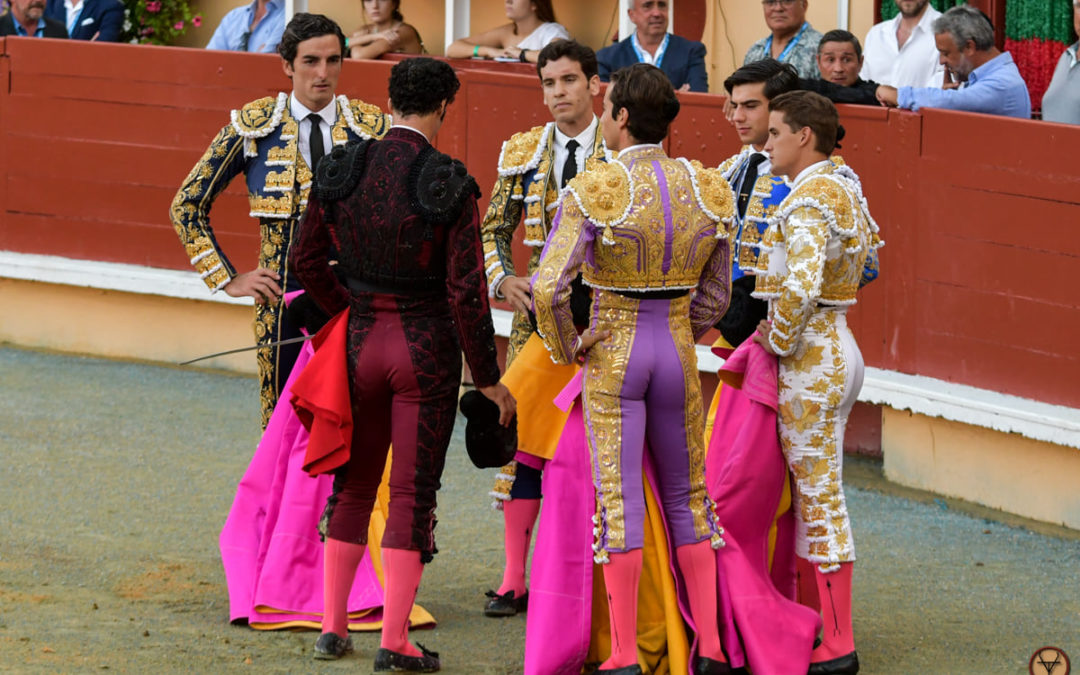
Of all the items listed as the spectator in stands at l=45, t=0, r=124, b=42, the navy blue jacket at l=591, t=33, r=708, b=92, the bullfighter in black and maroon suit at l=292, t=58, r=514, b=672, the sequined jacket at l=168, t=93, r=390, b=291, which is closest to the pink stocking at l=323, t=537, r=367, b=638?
the bullfighter in black and maroon suit at l=292, t=58, r=514, b=672

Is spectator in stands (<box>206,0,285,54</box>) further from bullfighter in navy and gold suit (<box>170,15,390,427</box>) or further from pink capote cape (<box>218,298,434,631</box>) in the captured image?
pink capote cape (<box>218,298,434,631</box>)

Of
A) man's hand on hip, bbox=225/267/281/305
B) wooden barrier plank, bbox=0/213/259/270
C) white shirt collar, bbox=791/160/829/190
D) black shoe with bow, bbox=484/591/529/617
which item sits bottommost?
black shoe with bow, bbox=484/591/529/617

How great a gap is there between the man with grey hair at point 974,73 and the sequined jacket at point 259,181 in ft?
8.51

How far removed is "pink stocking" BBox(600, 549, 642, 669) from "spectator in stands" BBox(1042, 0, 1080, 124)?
3294mm

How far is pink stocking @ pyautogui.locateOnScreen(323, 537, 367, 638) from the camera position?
4.90 meters

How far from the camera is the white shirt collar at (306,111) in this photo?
5668 mm

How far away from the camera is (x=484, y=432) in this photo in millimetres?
4797

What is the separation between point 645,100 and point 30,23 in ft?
22.7

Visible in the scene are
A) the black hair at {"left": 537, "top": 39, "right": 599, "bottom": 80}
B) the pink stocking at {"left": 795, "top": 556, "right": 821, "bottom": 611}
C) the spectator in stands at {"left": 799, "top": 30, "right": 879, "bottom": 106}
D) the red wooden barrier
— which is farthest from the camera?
the spectator in stands at {"left": 799, "top": 30, "right": 879, "bottom": 106}

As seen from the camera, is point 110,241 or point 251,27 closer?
point 110,241

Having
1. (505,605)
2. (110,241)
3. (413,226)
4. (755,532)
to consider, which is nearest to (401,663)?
(505,605)

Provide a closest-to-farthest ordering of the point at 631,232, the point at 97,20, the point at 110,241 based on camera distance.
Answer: the point at 631,232 → the point at 110,241 → the point at 97,20

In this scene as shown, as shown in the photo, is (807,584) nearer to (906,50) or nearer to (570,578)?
(570,578)

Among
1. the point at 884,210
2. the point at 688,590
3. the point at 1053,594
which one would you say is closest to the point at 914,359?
the point at 884,210
